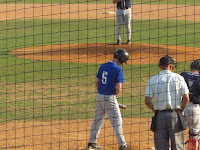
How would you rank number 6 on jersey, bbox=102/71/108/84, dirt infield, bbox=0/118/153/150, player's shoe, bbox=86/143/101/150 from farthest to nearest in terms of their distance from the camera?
dirt infield, bbox=0/118/153/150 < player's shoe, bbox=86/143/101/150 < number 6 on jersey, bbox=102/71/108/84

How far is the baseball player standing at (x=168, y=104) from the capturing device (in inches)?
309

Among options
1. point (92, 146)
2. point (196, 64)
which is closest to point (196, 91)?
point (196, 64)

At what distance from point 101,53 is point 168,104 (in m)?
9.57

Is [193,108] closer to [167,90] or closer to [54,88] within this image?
[167,90]

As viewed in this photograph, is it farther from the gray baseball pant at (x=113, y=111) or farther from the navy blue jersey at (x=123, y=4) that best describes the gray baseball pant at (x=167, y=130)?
the navy blue jersey at (x=123, y=4)

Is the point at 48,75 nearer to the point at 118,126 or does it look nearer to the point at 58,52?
the point at 58,52

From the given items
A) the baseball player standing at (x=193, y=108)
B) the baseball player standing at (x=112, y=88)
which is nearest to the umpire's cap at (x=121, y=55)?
the baseball player standing at (x=112, y=88)

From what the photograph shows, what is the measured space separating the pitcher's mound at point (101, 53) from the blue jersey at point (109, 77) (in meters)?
7.22

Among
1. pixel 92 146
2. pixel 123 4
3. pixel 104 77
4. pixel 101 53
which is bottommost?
pixel 92 146

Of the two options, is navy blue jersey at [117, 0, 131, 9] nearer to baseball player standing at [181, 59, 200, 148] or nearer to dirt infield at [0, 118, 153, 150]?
dirt infield at [0, 118, 153, 150]

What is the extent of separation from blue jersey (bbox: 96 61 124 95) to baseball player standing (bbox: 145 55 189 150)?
40.8 inches

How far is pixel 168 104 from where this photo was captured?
25.7 feet

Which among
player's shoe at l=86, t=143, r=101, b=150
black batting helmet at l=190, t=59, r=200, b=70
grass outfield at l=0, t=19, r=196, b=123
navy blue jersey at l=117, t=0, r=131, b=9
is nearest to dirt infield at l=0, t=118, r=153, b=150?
player's shoe at l=86, t=143, r=101, b=150

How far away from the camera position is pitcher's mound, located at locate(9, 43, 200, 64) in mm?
16844
